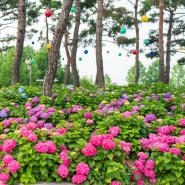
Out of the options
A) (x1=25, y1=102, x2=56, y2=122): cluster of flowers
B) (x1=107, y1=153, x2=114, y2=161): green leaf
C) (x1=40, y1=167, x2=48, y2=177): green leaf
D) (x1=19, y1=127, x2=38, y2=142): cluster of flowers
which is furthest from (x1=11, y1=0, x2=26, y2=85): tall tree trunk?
(x1=107, y1=153, x2=114, y2=161): green leaf

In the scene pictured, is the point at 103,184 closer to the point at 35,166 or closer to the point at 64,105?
the point at 35,166

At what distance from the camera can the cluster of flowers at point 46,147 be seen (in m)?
4.28

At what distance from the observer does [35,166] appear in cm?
429

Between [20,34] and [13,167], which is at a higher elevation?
[20,34]

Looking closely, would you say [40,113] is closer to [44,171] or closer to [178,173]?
[44,171]

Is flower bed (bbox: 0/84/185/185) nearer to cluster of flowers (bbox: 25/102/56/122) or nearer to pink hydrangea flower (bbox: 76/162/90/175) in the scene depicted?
pink hydrangea flower (bbox: 76/162/90/175)

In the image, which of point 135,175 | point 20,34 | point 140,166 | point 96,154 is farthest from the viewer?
point 20,34

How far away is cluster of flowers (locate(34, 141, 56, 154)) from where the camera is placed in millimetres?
4277

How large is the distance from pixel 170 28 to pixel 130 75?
45.6 meters

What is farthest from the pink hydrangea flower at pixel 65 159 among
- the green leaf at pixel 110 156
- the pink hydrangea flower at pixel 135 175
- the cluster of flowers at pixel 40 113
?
the cluster of flowers at pixel 40 113

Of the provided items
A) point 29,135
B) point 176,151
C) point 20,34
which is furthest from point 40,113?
point 20,34

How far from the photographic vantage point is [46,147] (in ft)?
14.2

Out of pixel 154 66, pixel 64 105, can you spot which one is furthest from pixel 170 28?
pixel 154 66

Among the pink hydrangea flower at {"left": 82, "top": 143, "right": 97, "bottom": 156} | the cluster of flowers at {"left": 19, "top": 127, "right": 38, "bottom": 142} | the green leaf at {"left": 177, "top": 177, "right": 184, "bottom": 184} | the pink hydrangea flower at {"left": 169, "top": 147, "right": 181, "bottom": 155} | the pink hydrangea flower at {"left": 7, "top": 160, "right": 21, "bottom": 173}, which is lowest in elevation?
the green leaf at {"left": 177, "top": 177, "right": 184, "bottom": 184}
